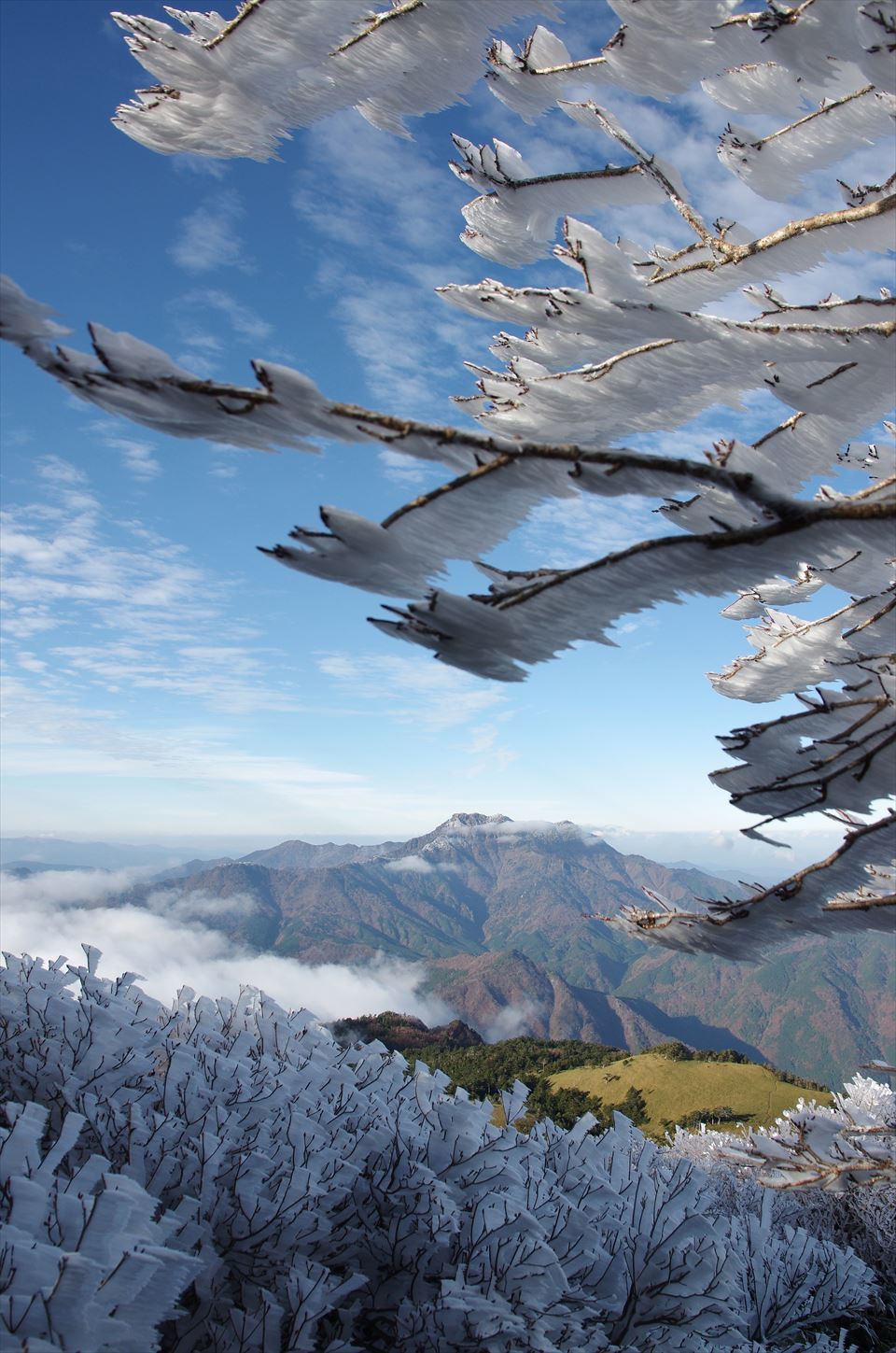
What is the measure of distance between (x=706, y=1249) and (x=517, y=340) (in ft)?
18.6

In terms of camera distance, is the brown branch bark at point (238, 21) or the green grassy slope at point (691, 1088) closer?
the brown branch bark at point (238, 21)

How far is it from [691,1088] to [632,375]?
33021 millimetres

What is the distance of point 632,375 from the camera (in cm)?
270

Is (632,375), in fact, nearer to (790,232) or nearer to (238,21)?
(790,232)

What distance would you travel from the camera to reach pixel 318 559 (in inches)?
65.5

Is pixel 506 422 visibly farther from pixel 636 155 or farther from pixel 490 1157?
pixel 490 1157

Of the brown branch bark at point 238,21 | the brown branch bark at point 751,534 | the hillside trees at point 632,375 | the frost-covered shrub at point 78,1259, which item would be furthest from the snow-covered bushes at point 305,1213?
the brown branch bark at point 238,21

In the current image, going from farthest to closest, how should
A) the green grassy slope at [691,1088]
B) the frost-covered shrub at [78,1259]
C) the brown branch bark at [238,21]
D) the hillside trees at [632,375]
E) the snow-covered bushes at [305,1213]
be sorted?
the green grassy slope at [691,1088]
the snow-covered bushes at [305,1213]
the frost-covered shrub at [78,1259]
the brown branch bark at [238,21]
the hillside trees at [632,375]

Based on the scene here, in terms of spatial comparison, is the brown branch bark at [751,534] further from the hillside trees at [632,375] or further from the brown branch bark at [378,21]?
the brown branch bark at [378,21]

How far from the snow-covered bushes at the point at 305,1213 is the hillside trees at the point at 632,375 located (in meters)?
2.49

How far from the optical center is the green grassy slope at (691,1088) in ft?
84.7

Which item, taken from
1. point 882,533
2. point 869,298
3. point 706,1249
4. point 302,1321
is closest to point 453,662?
point 882,533

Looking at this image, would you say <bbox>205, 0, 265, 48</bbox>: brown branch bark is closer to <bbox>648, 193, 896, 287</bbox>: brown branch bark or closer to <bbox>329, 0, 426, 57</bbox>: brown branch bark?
<bbox>329, 0, 426, 57</bbox>: brown branch bark

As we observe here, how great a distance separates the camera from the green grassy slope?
25.8 m
